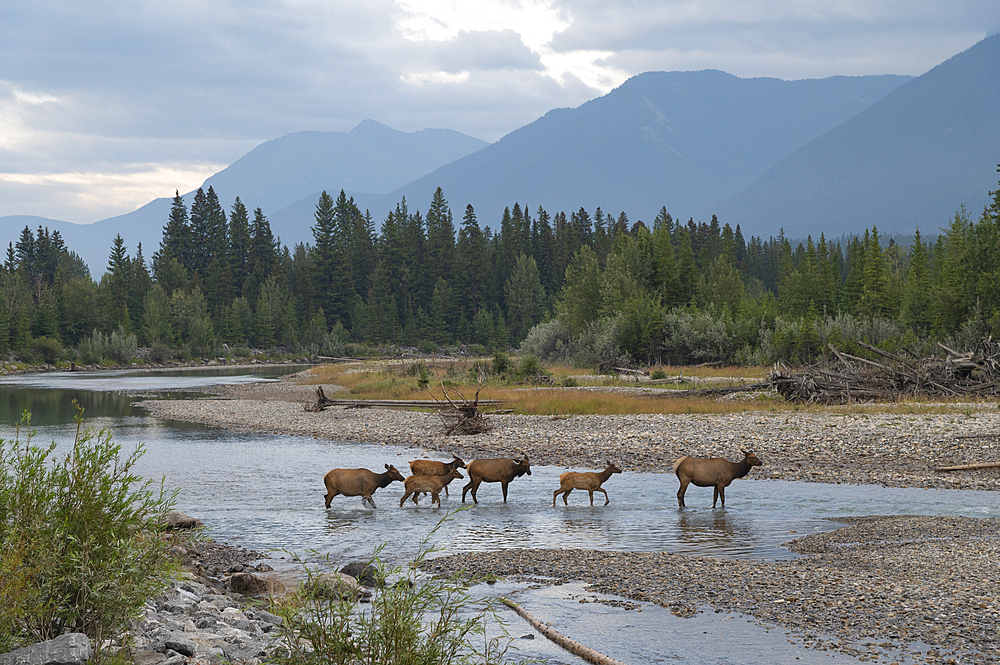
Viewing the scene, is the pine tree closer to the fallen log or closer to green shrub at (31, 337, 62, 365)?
green shrub at (31, 337, 62, 365)

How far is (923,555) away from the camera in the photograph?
1176cm

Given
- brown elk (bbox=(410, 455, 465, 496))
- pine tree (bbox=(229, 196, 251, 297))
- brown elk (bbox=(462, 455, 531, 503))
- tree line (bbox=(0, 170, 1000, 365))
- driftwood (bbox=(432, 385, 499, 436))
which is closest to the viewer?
brown elk (bbox=(462, 455, 531, 503))

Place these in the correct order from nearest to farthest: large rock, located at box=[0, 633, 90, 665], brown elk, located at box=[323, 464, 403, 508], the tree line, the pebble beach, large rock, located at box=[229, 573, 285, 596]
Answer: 1. large rock, located at box=[0, 633, 90, 665]
2. the pebble beach
3. large rock, located at box=[229, 573, 285, 596]
4. brown elk, located at box=[323, 464, 403, 508]
5. the tree line

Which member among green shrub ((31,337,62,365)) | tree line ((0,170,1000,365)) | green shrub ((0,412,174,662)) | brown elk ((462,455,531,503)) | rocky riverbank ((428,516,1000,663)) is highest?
tree line ((0,170,1000,365))

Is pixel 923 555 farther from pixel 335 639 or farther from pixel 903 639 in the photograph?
pixel 335 639

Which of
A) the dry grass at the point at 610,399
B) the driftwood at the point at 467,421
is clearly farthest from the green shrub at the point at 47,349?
the driftwood at the point at 467,421

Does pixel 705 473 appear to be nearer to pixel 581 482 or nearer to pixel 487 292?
pixel 581 482

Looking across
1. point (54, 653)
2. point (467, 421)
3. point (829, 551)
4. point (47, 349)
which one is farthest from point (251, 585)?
point (47, 349)

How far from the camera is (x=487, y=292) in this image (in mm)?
141500

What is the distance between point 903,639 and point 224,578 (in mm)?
9383

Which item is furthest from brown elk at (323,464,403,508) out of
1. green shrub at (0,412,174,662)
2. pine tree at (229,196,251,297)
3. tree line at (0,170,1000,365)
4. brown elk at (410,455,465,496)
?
pine tree at (229,196,251,297)

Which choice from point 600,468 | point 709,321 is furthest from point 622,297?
point 600,468

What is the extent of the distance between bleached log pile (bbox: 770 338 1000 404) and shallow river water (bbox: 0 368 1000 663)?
1374 centimetres

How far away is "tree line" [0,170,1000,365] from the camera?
59.3 meters
